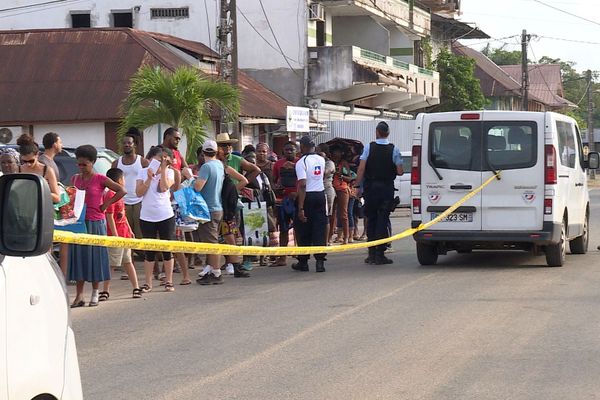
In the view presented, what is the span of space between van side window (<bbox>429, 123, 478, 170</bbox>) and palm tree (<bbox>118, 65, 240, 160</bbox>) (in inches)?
311

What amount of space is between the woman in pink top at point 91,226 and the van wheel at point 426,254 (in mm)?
4824

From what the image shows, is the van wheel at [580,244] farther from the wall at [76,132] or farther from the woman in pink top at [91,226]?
the wall at [76,132]

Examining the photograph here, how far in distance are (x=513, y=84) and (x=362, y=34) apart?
44595 millimetres

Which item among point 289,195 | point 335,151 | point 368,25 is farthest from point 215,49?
point 289,195

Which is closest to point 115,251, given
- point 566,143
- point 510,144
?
point 510,144

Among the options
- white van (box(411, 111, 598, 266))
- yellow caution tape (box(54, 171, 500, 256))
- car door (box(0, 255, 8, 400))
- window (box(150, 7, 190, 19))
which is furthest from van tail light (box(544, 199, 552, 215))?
window (box(150, 7, 190, 19))

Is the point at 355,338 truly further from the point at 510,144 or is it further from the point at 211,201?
the point at 510,144

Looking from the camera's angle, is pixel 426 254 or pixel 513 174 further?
pixel 426 254

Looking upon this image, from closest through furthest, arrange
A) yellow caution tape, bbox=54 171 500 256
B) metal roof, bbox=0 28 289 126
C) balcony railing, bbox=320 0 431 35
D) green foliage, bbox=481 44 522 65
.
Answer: yellow caution tape, bbox=54 171 500 256 → metal roof, bbox=0 28 289 126 → balcony railing, bbox=320 0 431 35 → green foliage, bbox=481 44 522 65

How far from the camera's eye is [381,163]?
15922 millimetres

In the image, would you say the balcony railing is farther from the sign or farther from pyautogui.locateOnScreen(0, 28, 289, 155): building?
the sign

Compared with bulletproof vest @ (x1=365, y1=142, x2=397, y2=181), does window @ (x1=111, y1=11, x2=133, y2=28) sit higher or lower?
higher

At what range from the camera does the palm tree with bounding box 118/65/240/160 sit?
863 inches

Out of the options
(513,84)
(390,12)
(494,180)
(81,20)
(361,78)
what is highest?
(390,12)
